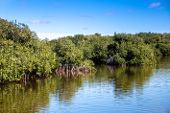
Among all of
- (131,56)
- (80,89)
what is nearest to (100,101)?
(80,89)

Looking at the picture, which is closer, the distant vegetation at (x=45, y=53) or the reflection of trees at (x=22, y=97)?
the reflection of trees at (x=22, y=97)

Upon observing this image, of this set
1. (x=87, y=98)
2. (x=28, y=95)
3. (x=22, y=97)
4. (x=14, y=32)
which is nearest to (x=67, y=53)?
(x=14, y=32)

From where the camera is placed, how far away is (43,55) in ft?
105

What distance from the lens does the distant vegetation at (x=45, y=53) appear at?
87.4ft

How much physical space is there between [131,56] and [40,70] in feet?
87.2

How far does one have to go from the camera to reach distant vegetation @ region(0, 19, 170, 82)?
26.6 meters

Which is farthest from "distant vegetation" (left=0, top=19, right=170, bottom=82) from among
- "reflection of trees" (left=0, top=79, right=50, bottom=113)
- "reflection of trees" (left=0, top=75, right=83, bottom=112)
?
"reflection of trees" (left=0, top=75, right=83, bottom=112)

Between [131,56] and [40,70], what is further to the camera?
[131,56]

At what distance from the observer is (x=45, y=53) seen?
108 feet

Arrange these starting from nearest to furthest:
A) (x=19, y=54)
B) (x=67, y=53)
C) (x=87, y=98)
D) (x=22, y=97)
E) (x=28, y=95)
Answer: (x=87, y=98), (x=22, y=97), (x=28, y=95), (x=19, y=54), (x=67, y=53)

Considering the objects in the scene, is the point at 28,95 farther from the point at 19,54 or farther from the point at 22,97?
the point at 19,54

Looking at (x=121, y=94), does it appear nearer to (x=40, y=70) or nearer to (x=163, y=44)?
(x=40, y=70)

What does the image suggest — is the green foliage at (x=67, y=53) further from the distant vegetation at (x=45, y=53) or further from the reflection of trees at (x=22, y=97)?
the reflection of trees at (x=22, y=97)

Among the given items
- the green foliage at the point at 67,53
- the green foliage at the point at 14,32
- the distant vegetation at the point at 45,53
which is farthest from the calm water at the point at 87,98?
the green foliage at the point at 67,53
